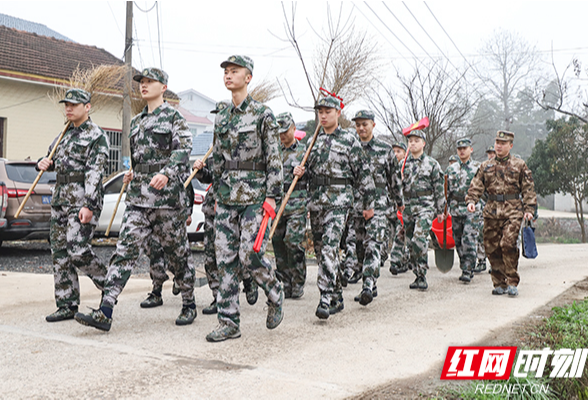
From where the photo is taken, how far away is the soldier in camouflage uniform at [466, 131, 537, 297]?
719 centimetres

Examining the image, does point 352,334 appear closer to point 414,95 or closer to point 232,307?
point 232,307

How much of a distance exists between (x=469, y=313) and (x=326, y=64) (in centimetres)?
744

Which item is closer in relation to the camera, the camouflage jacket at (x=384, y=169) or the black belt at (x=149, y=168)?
the black belt at (x=149, y=168)

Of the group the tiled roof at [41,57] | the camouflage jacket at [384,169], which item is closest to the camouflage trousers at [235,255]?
the camouflage jacket at [384,169]

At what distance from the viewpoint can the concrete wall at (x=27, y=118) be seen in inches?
703

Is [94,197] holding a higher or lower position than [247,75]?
lower

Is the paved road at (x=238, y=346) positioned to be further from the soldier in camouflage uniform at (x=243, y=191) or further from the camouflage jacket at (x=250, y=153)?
the camouflage jacket at (x=250, y=153)

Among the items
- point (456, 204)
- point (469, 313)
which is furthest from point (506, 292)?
point (456, 204)

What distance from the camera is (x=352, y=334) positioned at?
5.04 m

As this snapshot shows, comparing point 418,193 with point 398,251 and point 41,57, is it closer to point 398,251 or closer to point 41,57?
point 398,251

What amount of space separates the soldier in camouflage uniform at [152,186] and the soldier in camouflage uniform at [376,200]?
197 centimetres

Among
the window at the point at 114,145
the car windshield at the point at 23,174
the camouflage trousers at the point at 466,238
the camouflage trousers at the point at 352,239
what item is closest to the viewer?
the camouflage trousers at the point at 352,239

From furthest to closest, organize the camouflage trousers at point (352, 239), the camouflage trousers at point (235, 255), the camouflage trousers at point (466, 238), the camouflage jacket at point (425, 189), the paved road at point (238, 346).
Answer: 1. the camouflage trousers at point (466, 238)
2. the camouflage jacket at point (425, 189)
3. the camouflage trousers at point (352, 239)
4. the camouflage trousers at point (235, 255)
5. the paved road at point (238, 346)

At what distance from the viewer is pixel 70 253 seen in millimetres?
5242
